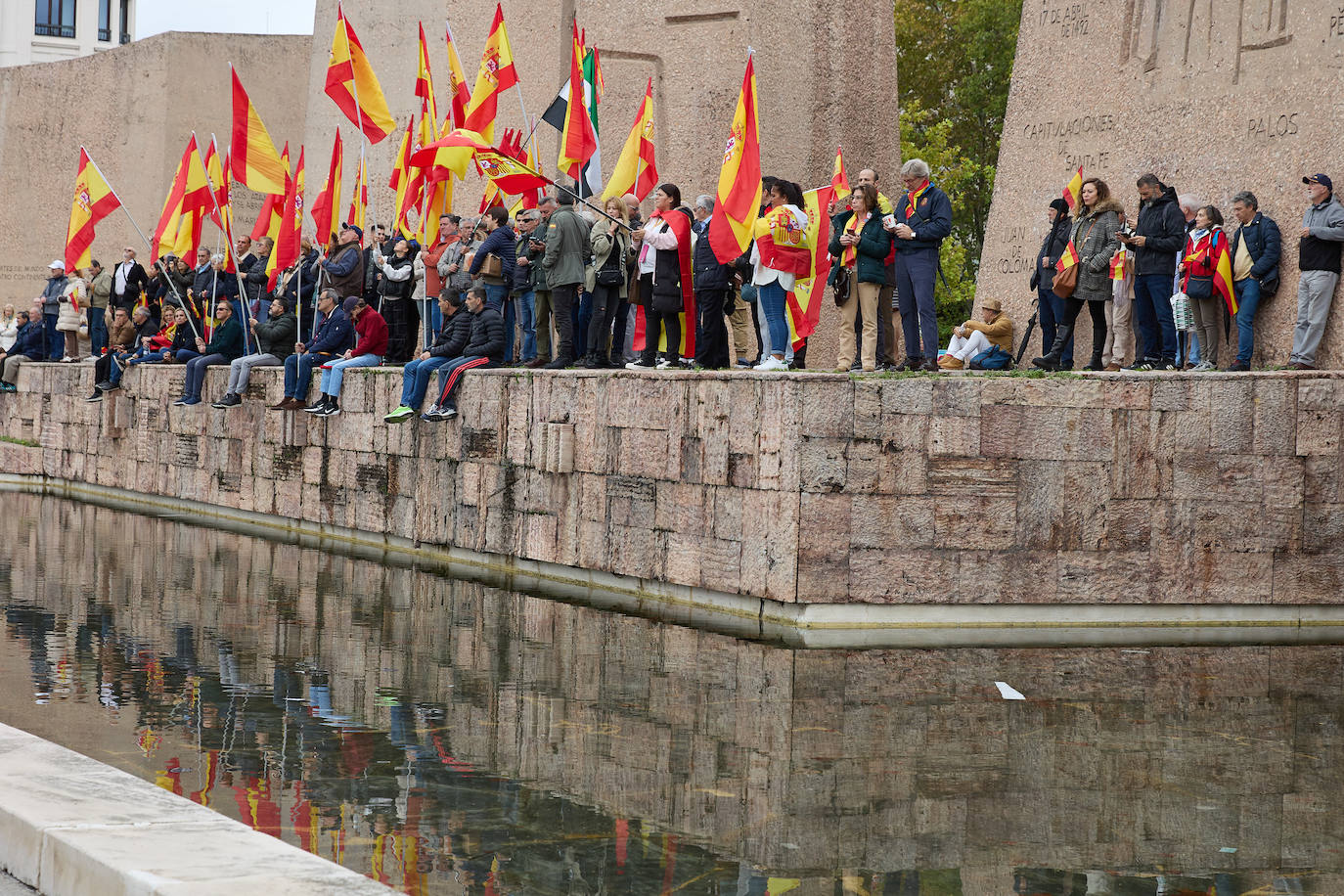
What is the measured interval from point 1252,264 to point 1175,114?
1974 mm

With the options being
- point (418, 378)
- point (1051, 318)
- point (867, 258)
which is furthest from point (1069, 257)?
point (418, 378)

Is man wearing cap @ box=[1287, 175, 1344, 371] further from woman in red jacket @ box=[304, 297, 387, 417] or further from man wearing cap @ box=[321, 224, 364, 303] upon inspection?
man wearing cap @ box=[321, 224, 364, 303]

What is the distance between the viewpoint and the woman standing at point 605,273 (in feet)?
47.1

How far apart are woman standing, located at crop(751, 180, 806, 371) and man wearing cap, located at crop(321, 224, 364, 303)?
650cm

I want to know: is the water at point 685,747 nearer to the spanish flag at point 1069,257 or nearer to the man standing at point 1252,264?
the man standing at point 1252,264

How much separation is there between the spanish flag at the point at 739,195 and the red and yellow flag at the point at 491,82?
14.8 feet

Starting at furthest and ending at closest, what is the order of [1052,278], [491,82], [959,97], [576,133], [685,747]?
[959,97], [491,82], [576,133], [1052,278], [685,747]

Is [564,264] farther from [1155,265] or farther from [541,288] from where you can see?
[1155,265]

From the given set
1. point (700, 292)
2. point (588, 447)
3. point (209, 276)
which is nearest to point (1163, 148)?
point (700, 292)

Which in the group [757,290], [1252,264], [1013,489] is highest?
[1252,264]

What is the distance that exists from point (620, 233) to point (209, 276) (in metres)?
9.21

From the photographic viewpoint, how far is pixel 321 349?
17.6m

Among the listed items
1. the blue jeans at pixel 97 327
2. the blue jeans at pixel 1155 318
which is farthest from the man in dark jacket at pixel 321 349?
the blue jeans at pixel 97 327

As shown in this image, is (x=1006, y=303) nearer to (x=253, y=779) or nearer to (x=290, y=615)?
(x=290, y=615)
